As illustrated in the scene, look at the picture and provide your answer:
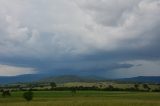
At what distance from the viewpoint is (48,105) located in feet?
172

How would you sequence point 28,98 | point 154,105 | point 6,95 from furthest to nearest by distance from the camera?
point 6,95 < point 28,98 < point 154,105

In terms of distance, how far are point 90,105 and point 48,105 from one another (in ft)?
23.5

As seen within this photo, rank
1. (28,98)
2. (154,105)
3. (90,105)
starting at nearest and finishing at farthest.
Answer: (154,105)
(90,105)
(28,98)

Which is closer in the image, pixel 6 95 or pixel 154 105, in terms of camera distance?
pixel 154 105

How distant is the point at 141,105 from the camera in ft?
176

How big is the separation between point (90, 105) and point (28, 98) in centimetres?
4542

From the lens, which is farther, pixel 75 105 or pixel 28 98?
pixel 28 98

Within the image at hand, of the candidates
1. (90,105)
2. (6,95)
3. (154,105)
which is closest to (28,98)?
(6,95)

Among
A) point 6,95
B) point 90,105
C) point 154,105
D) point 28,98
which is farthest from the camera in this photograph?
point 6,95

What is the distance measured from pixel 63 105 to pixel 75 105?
309 centimetres

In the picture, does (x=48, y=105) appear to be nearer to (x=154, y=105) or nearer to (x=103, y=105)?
(x=103, y=105)

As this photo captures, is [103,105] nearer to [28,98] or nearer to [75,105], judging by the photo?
[75,105]

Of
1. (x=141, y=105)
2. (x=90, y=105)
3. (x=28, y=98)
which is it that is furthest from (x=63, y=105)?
(x=28, y=98)

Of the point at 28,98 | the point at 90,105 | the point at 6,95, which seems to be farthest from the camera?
the point at 6,95
